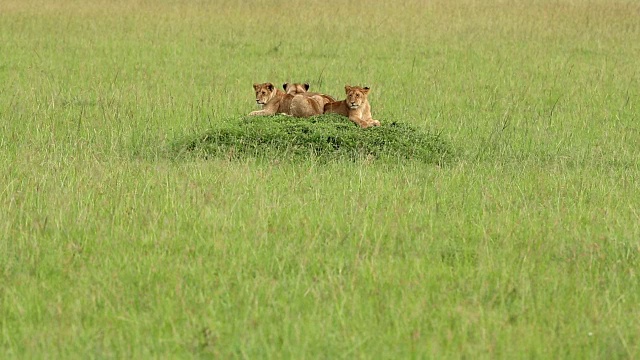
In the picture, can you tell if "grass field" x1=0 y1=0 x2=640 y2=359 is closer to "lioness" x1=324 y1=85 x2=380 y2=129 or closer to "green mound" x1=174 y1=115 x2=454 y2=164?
"green mound" x1=174 y1=115 x2=454 y2=164

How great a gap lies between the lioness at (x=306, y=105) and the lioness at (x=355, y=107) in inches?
3.6

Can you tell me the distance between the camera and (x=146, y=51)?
19.0 m

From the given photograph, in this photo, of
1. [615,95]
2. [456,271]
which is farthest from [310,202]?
[615,95]

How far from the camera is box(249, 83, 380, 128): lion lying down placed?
36.1 feet

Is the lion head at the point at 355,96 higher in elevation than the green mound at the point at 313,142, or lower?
higher

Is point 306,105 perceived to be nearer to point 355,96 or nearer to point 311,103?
point 311,103

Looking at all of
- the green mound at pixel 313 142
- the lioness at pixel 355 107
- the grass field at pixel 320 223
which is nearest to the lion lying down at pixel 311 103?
the lioness at pixel 355 107

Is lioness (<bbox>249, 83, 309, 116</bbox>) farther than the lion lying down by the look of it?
Yes

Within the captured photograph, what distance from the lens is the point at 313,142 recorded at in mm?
10523

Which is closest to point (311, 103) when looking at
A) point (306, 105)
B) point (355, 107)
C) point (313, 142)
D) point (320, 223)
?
point (306, 105)

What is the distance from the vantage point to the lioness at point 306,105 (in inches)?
447

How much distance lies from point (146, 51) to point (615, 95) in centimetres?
827

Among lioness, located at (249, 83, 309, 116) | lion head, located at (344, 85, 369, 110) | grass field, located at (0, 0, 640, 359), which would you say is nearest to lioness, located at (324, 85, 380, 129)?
lion head, located at (344, 85, 369, 110)

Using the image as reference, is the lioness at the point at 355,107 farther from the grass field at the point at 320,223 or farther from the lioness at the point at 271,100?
the grass field at the point at 320,223
